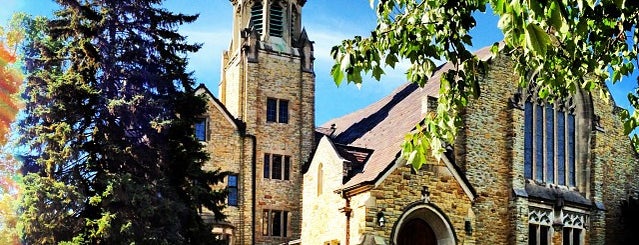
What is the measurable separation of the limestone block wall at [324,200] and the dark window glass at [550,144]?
7.86 metres

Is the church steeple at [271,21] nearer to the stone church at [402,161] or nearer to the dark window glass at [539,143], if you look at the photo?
the stone church at [402,161]

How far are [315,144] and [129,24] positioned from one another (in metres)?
10.9

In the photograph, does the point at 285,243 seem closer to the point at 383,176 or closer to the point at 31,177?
the point at 383,176

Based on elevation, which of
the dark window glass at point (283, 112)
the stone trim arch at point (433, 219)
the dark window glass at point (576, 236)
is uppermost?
the dark window glass at point (283, 112)

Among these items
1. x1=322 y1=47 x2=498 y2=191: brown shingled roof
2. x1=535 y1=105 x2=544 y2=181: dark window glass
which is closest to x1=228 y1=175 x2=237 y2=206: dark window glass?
x1=322 y1=47 x2=498 y2=191: brown shingled roof

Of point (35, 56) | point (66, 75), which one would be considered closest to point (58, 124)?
point (66, 75)

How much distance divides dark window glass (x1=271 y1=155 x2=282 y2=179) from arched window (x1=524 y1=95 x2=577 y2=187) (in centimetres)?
809

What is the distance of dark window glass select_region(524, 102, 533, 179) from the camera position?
94.0 ft

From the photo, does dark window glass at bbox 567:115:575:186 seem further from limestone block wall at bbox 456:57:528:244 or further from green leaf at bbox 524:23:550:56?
green leaf at bbox 524:23:550:56

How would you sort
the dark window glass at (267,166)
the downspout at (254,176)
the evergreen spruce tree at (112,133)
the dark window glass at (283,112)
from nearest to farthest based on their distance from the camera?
the evergreen spruce tree at (112,133) → the downspout at (254,176) → the dark window glass at (267,166) → the dark window glass at (283,112)

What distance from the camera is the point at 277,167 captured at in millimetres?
29469

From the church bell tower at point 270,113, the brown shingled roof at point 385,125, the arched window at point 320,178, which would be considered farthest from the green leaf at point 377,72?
the church bell tower at point 270,113

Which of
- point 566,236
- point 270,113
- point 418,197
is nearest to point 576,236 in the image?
point 566,236

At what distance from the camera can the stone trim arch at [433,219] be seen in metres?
23.8
